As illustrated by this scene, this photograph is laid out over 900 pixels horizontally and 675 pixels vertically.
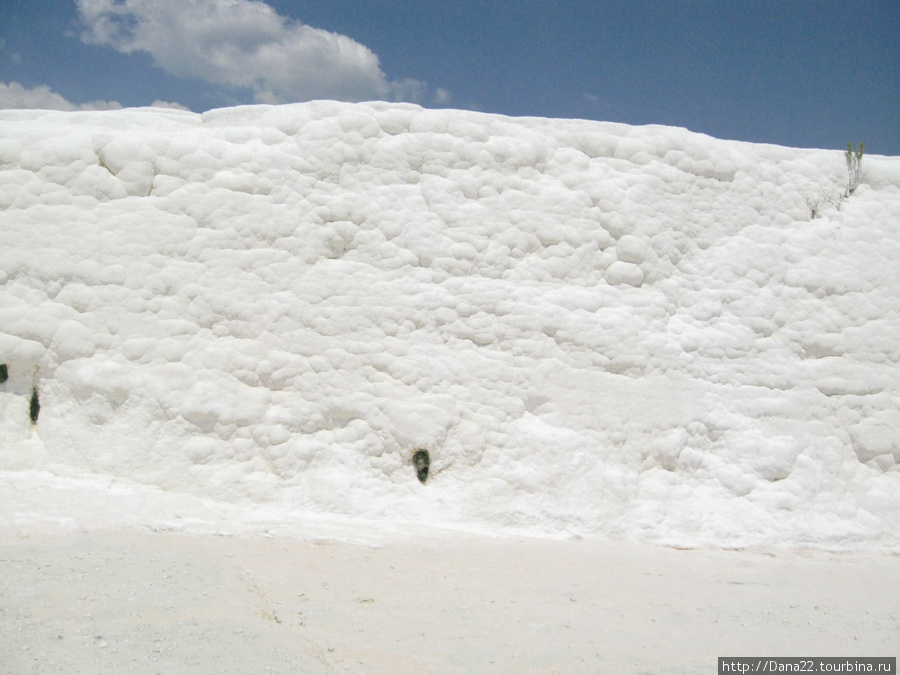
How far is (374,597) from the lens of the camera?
430cm

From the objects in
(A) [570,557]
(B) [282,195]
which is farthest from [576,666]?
(B) [282,195]

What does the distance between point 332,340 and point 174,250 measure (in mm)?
1572

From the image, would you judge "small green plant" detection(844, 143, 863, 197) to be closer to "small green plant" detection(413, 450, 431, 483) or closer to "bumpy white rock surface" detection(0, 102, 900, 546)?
"bumpy white rock surface" detection(0, 102, 900, 546)

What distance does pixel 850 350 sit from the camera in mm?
6996

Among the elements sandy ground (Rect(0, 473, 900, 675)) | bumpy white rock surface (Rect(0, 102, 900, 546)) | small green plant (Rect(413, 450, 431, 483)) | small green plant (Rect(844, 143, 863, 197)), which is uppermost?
small green plant (Rect(844, 143, 863, 197))

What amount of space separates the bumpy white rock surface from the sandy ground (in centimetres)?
43

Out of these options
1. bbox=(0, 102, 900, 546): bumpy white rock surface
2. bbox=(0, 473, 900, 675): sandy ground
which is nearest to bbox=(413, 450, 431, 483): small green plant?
bbox=(0, 102, 900, 546): bumpy white rock surface

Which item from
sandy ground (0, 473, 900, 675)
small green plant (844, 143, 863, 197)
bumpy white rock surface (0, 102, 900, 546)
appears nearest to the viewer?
sandy ground (0, 473, 900, 675)

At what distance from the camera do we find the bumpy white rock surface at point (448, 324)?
586 cm

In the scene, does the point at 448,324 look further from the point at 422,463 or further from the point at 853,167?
the point at 853,167

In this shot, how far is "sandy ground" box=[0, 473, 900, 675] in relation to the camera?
337 centimetres

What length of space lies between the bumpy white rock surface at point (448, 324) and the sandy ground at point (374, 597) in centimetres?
43

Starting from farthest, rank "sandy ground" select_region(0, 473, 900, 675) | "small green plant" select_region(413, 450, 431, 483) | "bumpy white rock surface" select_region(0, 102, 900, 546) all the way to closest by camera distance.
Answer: "small green plant" select_region(413, 450, 431, 483), "bumpy white rock surface" select_region(0, 102, 900, 546), "sandy ground" select_region(0, 473, 900, 675)

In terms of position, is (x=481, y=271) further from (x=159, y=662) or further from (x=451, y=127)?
(x=159, y=662)
